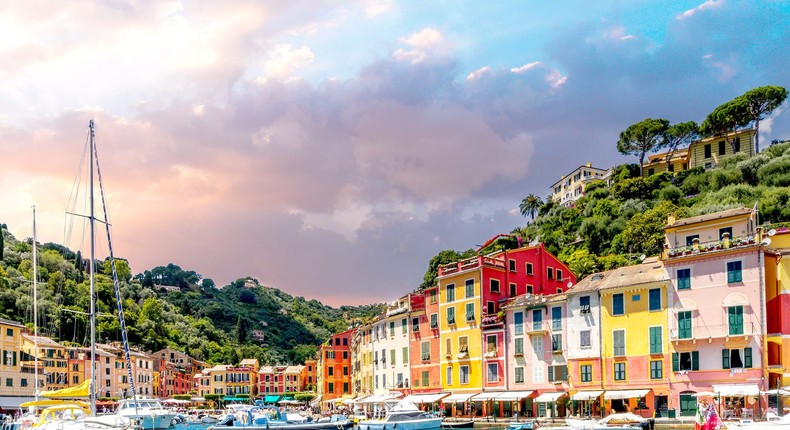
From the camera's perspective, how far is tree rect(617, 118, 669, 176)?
396 ft

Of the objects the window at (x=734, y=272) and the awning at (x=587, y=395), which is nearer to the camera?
the window at (x=734, y=272)

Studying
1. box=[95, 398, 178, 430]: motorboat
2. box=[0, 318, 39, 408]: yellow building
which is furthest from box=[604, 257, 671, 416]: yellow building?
box=[0, 318, 39, 408]: yellow building

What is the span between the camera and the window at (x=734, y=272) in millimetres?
48344

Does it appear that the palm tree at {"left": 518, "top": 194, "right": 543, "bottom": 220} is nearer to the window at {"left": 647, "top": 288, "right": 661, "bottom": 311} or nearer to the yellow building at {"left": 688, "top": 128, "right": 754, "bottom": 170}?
the yellow building at {"left": 688, "top": 128, "right": 754, "bottom": 170}

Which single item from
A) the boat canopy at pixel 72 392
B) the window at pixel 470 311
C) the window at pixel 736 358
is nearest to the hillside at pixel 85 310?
the boat canopy at pixel 72 392

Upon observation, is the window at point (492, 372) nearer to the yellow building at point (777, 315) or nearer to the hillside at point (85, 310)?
the yellow building at point (777, 315)

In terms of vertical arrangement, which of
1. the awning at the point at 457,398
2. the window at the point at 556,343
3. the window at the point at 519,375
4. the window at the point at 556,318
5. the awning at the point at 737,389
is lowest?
the awning at the point at 457,398

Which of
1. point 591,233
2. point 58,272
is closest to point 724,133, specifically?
point 591,233

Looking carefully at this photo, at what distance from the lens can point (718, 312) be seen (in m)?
49.2

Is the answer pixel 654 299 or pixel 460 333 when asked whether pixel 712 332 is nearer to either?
pixel 654 299

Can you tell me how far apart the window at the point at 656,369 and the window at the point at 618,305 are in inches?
163

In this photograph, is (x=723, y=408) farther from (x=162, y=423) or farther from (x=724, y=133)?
(x=724, y=133)

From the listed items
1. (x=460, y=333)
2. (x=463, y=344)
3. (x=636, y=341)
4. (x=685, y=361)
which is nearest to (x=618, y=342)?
(x=636, y=341)

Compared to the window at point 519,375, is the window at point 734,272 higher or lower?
higher
